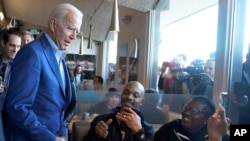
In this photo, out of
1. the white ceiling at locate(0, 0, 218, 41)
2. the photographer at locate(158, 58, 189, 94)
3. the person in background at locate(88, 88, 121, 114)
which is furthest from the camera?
the white ceiling at locate(0, 0, 218, 41)

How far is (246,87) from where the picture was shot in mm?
1899

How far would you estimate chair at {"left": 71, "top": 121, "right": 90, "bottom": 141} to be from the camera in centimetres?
209

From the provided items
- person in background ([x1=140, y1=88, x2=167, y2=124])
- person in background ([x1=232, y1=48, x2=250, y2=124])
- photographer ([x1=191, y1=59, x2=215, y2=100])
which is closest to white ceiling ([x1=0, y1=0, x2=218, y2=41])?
photographer ([x1=191, y1=59, x2=215, y2=100])

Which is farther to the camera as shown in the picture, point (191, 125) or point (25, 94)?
point (191, 125)

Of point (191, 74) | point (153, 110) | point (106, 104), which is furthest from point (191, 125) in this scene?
point (191, 74)

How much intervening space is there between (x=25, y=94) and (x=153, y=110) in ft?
4.18

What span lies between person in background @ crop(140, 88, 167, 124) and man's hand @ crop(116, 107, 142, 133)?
45cm

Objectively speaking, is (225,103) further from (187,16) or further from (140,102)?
(187,16)

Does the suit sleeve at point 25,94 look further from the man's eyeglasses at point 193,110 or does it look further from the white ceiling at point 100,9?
the white ceiling at point 100,9

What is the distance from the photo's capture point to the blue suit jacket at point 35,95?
44.8 inches

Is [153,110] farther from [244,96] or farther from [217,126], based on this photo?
[217,126]

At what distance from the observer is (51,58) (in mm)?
1236

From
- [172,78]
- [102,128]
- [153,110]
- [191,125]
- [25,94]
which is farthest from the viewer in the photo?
[172,78]

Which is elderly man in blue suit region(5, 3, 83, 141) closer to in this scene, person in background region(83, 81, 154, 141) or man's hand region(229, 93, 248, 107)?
person in background region(83, 81, 154, 141)
